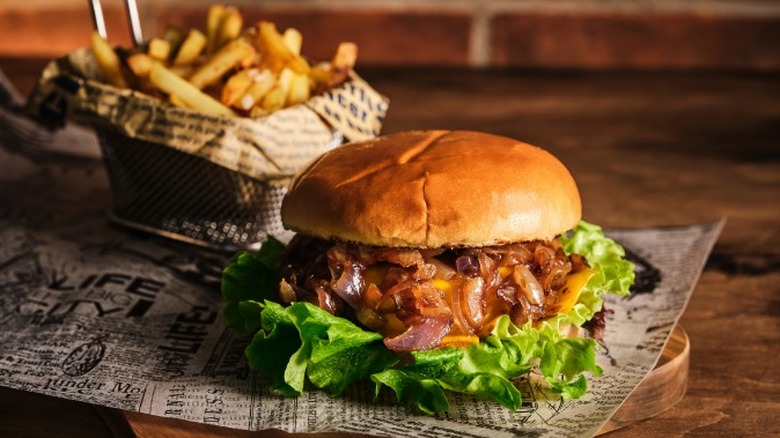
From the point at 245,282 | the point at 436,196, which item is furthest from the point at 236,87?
the point at 436,196

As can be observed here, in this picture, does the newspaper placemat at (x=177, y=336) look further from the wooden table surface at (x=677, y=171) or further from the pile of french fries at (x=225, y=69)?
the pile of french fries at (x=225, y=69)

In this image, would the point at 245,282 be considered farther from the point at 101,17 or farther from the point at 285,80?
the point at 101,17

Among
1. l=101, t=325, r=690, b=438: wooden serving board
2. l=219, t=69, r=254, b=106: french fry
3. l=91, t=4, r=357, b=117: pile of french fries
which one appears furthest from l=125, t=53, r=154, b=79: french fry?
l=101, t=325, r=690, b=438: wooden serving board

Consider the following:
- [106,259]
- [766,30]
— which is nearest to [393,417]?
[106,259]

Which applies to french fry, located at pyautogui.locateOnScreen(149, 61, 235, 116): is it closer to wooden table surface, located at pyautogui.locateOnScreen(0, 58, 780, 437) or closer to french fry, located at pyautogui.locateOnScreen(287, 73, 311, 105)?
french fry, located at pyautogui.locateOnScreen(287, 73, 311, 105)

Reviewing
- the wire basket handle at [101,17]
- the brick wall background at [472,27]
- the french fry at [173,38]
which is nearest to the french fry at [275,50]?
the french fry at [173,38]

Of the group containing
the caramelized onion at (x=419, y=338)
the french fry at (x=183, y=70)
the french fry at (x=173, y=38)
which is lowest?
the caramelized onion at (x=419, y=338)
